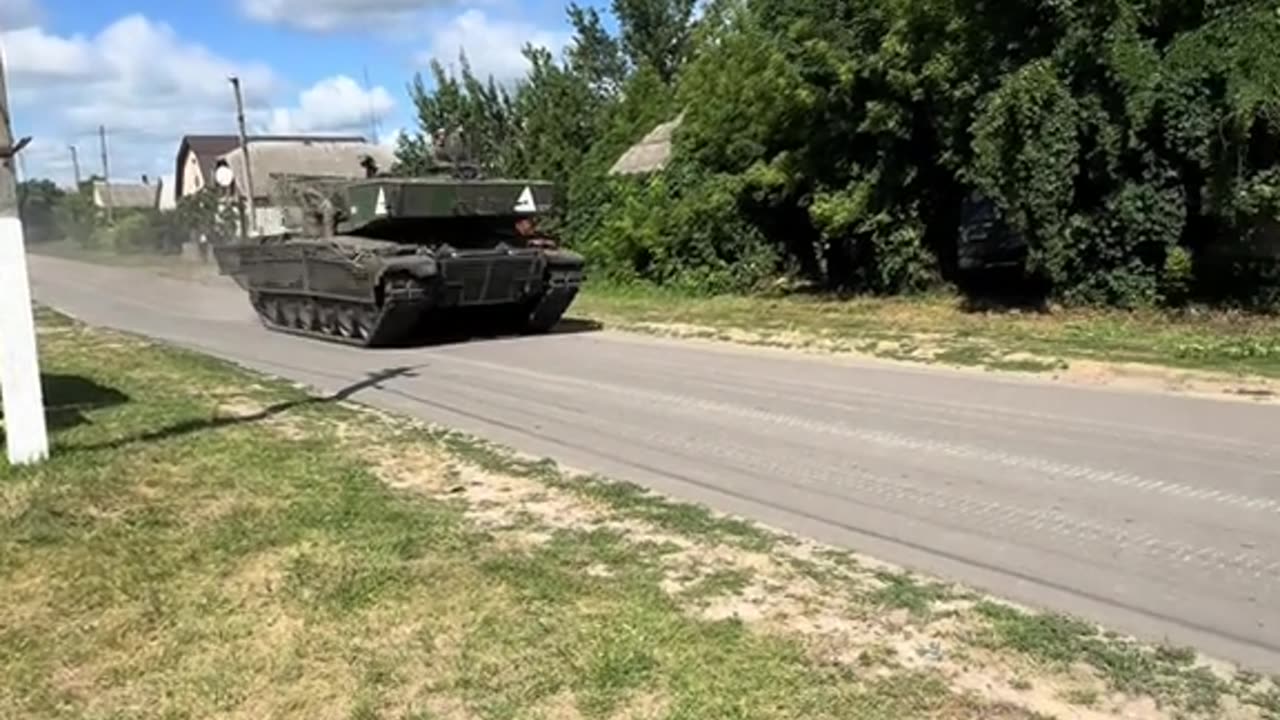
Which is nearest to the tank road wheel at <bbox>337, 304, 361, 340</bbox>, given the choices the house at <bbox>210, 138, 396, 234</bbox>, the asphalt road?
the asphalt road

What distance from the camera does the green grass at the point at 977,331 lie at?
40.3 ft

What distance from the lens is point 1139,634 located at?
4777 millimetres

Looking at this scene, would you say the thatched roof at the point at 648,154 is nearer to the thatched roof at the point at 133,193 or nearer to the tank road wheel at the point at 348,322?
the tank road wheel at the point at 348,322

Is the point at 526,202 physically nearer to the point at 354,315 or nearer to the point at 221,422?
the point at 354,315

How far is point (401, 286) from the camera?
1523 centimetres

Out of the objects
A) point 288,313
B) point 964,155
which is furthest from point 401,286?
point 964,155

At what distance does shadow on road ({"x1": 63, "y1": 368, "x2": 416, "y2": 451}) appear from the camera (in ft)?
28.4

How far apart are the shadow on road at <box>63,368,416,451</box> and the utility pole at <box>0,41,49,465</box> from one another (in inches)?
21.5

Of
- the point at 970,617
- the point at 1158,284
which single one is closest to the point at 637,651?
the point at 970,617

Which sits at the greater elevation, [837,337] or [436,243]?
[436,243]

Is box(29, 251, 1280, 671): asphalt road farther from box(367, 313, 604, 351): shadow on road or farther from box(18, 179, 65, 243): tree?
box(18, 179, 65, 243): tree

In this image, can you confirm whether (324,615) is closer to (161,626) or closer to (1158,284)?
(161,626)

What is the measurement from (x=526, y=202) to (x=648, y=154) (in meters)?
9.90

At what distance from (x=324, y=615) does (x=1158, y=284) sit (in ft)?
41.3
